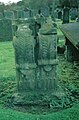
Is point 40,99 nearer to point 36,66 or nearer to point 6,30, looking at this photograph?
point 36,66

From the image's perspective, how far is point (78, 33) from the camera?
26.0 ft

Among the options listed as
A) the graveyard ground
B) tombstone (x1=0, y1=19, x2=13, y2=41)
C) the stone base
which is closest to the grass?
the graveyard ground

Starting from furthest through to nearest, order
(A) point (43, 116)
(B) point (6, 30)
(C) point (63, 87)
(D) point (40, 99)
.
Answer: (B) point (6, 30)
(C) point (63, 87)
(D) point (40, 99)
(A) point (43, 116)

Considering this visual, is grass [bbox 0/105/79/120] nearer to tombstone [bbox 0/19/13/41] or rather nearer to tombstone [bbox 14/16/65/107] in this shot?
tombstone [bbox 14/16/65/107]

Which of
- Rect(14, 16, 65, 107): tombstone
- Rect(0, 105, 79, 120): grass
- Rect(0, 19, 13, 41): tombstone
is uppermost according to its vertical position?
Rect(14, 16, 65, 107): tombstone

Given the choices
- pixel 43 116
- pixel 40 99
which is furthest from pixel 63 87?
pixel 43 116

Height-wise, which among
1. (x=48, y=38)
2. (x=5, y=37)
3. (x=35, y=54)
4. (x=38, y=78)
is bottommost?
(x=5, y=37)

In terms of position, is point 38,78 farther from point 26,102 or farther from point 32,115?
point 32,115

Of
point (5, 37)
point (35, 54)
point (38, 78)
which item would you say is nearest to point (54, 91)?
point (38, 78)

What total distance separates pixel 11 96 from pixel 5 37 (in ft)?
31.3

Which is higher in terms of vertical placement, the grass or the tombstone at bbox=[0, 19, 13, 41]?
the grass

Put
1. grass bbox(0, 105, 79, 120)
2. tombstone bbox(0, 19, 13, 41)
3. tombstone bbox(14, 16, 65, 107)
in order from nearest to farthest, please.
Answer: grass bbox(0, 105, 79, 120)
tombstone bbox(14, 16, 65, 107)
tombstone bbox(0, 19, 13, 41)

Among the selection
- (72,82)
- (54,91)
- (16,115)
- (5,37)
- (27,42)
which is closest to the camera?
(16,115)

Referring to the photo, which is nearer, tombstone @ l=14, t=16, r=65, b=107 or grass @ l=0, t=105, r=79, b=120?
grass @ l=0, t=105, r=79, b=120
